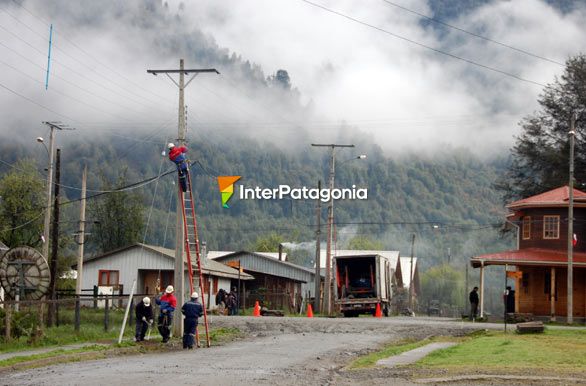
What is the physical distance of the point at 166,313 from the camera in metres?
30.8

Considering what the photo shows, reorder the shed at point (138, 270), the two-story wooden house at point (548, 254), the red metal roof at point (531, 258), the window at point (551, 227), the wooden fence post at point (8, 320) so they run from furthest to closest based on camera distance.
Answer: the shed at point (138, 270), the window at point (551, 227), the two-story wooden house at point (548, 254), the red metal roof at point (531, 258), the wooden fence post at point (8, 320)

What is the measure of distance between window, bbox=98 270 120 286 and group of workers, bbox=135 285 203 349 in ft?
108

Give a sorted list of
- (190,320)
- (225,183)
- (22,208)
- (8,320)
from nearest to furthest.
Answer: (8,320) < (190,320) < (22,208) < (225,183)

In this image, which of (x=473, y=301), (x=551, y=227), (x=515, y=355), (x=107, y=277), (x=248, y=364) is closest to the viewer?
(x=248, y=364)

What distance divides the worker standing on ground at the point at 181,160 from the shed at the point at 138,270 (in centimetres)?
3137

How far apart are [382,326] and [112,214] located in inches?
2380

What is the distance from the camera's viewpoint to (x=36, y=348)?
1098 inches

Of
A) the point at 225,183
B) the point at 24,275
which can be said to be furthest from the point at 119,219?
the point at 24,275

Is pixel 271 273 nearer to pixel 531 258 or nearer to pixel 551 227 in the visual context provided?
pixel 551 227

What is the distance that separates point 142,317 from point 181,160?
4.85 metres

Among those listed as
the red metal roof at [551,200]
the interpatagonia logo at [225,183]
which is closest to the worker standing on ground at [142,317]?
the red metal roof at [551,200]

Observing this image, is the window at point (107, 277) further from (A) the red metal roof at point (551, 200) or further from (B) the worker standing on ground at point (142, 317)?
(B) the worker standing on ground at point (142, 317)

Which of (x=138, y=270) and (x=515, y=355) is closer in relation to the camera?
(x=515, y=355)

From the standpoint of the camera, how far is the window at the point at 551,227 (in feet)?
180
